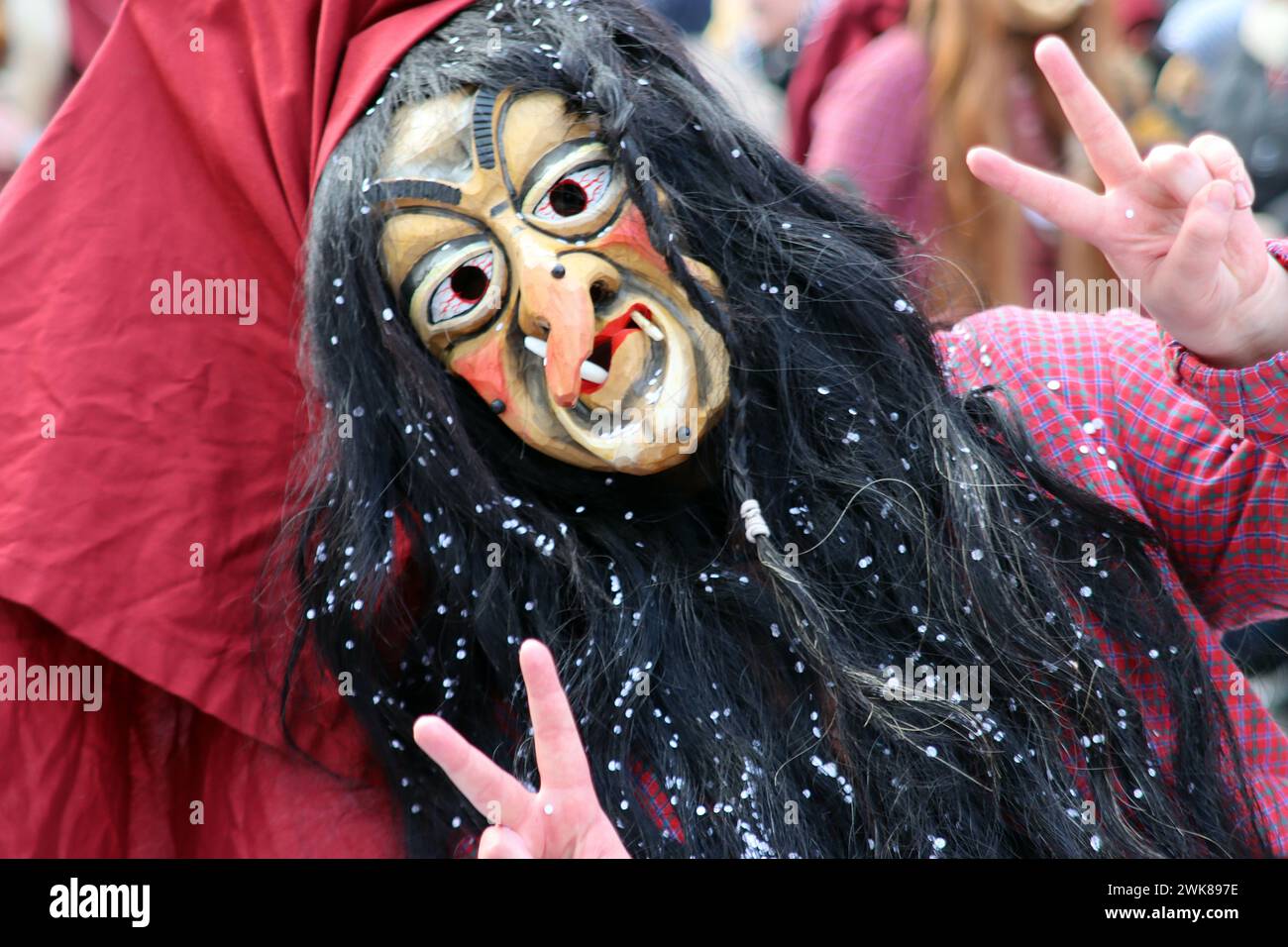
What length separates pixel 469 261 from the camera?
3.47ft

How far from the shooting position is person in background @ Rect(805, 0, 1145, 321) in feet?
5.55

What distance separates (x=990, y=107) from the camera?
169cm

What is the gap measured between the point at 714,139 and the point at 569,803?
56 centimetres

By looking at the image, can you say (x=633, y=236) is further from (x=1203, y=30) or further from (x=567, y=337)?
(x=1203, y=30)

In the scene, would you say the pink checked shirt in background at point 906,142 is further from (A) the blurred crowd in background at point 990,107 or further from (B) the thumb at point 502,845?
(B) the thumb at point 502,845

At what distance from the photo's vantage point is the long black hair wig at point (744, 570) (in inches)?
40.6

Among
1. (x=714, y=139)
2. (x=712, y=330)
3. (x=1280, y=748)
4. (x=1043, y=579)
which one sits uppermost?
(x=714, y=139)

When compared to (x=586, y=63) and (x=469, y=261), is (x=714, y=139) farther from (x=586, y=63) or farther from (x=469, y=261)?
(x=469, y=261)

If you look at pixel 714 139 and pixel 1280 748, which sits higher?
pixel 714 139

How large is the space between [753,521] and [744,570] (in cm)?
6

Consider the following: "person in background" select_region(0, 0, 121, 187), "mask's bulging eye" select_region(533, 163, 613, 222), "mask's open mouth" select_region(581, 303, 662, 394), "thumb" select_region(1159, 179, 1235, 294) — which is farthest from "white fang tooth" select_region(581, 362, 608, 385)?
"person in background" select_region(0, 0, 121, 187)

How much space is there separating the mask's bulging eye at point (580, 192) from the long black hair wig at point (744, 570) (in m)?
0.03

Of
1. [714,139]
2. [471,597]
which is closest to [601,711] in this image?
[471,597]
